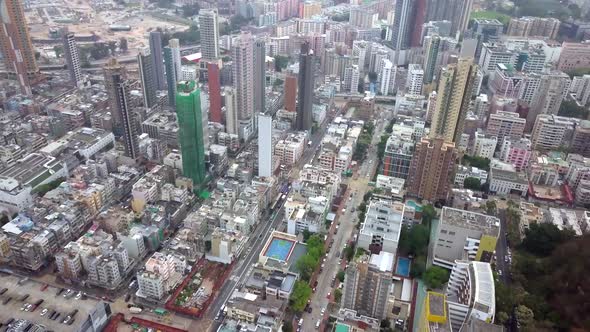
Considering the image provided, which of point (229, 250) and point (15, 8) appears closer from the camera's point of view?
point (229, 250)

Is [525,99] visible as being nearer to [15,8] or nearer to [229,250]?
[229,250]

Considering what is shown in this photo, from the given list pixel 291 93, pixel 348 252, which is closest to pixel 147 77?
pixel 291 93

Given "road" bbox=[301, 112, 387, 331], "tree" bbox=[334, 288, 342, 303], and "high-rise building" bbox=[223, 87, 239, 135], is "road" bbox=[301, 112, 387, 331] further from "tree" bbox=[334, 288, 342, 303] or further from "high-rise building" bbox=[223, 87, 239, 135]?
"high-rise building" bbox=[223, 87, 239, 135]

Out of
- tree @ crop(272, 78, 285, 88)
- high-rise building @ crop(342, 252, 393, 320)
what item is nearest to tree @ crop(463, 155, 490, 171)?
high-rise building @ crop(342, 252, 393, 320)

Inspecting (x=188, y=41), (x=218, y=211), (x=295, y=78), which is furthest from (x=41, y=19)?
(x=218, y=211)

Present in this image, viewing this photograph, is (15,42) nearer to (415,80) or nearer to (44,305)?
(44,305)

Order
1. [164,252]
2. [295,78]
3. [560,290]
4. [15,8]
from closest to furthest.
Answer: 1. [560,290]
2. [164,252]
3. [295,78]
4. [15,8]
